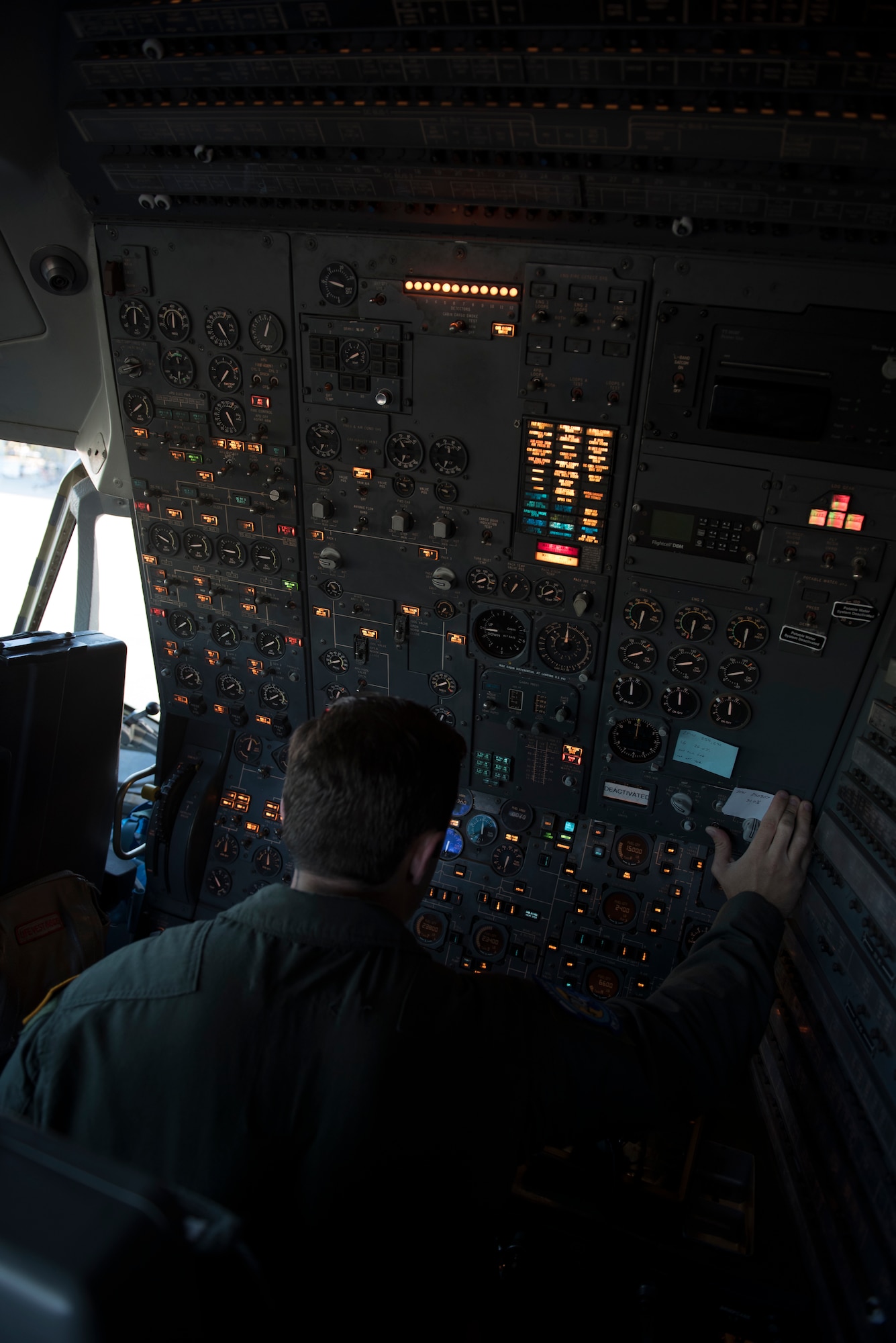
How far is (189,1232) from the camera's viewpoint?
0.60 metres

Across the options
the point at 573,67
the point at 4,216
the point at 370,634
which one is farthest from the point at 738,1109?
the point at 4,216

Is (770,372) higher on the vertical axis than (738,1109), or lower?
higher

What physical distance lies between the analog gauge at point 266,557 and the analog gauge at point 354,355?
29.5 inches

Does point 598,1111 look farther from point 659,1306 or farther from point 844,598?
point 844,598

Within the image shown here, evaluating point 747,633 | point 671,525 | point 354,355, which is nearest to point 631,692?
point 747,633

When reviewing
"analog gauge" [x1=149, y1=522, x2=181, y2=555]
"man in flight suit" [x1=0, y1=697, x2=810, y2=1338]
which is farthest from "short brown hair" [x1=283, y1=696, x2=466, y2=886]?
"analog gauge" [x1=149, y1=522, x2=181, y2=555]

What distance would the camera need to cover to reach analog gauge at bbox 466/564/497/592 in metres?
2.76

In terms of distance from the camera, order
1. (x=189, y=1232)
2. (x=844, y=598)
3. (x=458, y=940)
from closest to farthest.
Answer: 1. (x=189, y=1232)
2. (x=844, y=598)
3. (x=458, y=940)

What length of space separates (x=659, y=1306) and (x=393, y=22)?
313cm

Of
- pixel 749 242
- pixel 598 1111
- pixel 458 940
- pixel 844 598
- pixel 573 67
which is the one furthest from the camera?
pixel 458 940

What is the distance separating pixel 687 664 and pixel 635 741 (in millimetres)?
344

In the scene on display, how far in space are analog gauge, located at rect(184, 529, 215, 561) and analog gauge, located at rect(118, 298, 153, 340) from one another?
73 centimetres

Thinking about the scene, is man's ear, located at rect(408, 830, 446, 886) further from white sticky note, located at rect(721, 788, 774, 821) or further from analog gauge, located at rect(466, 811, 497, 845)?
analog gauge, located at rect(466, 811, 497, 845)

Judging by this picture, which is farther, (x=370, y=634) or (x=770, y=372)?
(x=370, y=634)
